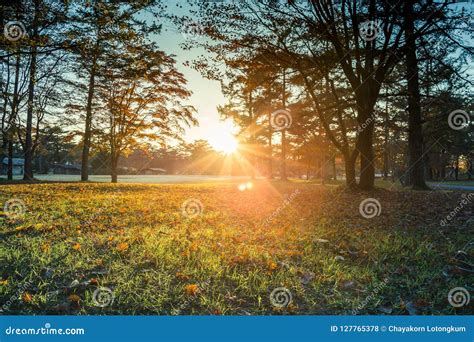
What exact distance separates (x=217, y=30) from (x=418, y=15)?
23.5 feet

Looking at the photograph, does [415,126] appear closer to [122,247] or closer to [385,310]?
[385,310]

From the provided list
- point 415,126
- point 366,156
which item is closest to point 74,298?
point 366,156

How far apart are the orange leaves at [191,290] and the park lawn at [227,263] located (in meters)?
0.02

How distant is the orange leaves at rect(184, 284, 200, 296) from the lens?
3.31 metres

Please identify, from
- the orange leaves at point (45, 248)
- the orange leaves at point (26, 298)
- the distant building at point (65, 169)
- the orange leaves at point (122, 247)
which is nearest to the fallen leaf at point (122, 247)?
the orange leaves at point (122, 247)

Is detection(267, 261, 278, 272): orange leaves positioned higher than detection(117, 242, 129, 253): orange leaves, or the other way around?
detection(117, 242, 129, 253): orange leaves

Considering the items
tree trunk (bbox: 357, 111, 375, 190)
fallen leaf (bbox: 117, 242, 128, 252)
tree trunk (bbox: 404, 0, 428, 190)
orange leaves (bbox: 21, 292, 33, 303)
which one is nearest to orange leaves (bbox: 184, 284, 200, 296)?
orange leaves (bbox: 21, 292, 33, 303)

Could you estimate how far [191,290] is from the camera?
3334 mm

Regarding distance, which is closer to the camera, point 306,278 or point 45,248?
point 306,278

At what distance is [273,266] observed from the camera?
4121mm

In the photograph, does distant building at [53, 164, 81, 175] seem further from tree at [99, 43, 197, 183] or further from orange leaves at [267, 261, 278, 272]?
orange leaves at [267, 261, 278, 272]

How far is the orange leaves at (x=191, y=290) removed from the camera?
130 inches

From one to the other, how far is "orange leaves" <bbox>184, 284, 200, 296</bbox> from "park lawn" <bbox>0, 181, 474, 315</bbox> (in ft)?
0.05

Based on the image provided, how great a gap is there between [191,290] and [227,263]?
99 cm
